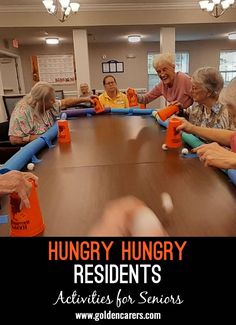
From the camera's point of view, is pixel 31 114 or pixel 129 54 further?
pixel 129 54

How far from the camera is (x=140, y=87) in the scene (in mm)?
9109

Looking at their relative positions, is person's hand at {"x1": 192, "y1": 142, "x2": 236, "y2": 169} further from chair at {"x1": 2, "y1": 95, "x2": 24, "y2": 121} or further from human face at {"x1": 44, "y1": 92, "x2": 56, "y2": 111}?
chair at {"x1": 2, "y1": 95, "x2": 24, "y2": 121}

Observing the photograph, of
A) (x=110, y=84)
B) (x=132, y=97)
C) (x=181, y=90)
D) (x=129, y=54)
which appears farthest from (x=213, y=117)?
(x=129, y=54)

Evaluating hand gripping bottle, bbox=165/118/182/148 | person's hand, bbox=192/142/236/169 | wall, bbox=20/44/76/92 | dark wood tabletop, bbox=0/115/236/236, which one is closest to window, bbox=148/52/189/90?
wall, bbox=20/44/76/92

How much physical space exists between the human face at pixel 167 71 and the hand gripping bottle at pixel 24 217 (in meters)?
2.02

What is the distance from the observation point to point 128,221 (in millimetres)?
855

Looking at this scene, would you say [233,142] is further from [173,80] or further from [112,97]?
[112,97]

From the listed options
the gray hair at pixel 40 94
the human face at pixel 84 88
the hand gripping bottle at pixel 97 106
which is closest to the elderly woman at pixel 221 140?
the gray hair at pixel 40 94

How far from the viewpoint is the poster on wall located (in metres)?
8.15

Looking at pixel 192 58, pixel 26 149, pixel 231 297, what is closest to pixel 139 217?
pixel 231 297

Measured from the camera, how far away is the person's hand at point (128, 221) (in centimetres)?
80

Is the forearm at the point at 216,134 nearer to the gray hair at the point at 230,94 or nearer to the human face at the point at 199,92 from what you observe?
the gray hair at the point at 230,94

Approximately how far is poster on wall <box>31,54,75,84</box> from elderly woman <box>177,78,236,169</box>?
7.17 m

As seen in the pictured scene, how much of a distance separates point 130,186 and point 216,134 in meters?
0.67
